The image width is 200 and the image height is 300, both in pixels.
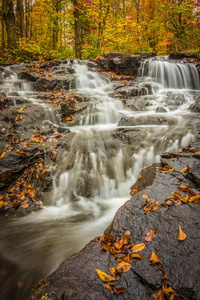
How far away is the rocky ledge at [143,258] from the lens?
153cm

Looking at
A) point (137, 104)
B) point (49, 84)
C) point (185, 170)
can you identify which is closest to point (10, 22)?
point (49, 84)

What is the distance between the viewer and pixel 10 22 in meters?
12.3

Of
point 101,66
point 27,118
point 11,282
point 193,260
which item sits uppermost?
point 101,66

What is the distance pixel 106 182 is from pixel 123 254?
2632 millimetres

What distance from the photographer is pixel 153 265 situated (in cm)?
170

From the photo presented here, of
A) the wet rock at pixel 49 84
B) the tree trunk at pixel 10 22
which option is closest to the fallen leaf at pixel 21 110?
the wet rock at pixel 49 84

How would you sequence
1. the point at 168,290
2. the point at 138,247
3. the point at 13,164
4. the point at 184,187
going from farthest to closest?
1. the point at 13,164
2. the point at 184,187
3. the point at 138,247
4. the point at 168,290

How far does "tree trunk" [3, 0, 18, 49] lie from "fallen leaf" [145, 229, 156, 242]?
15214 mm

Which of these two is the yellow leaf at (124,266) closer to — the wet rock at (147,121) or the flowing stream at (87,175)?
the flowing stream at (87,175)

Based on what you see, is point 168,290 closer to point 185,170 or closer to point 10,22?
point 185,170

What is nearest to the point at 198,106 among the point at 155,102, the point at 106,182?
the point at 155,102

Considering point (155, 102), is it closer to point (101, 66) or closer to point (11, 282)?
point (101, 66)

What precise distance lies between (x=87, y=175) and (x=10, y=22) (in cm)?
1379

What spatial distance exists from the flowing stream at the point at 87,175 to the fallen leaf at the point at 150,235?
146 centimetres
